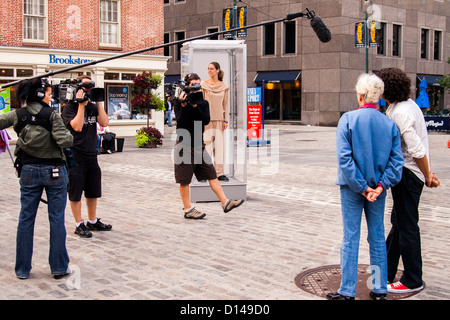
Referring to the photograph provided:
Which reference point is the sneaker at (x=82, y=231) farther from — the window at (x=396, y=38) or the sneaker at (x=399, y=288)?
the window at (x=396, y=38)

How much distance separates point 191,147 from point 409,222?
381cm

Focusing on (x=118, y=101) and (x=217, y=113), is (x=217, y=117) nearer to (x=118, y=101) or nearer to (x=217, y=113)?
(x=217, y=113)

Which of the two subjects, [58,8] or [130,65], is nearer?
[58,8]

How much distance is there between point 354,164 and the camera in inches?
163

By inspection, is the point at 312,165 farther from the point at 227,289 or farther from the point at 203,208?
the point at 227,289

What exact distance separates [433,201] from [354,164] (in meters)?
5.58

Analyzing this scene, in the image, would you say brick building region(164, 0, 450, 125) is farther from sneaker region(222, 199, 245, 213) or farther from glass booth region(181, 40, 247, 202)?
sneaker region(222, 199, 245, 213)

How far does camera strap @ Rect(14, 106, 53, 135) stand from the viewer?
495cm

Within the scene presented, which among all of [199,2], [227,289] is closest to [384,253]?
[227,289]

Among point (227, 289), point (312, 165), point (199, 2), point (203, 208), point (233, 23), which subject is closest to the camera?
point (227, 289)

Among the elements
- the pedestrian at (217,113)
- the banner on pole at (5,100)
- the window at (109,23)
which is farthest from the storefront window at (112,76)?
the pedestrian at (217,113)

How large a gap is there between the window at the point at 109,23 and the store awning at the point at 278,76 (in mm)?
15146

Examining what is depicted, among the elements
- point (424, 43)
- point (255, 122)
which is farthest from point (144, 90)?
point (424, 43)

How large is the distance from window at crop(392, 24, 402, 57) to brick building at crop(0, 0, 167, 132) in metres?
20.0
